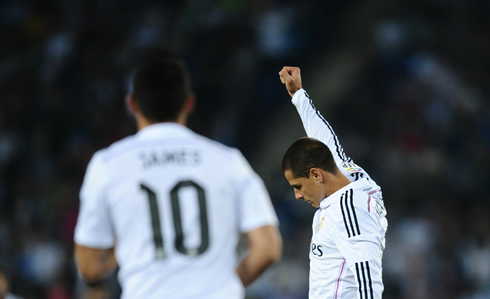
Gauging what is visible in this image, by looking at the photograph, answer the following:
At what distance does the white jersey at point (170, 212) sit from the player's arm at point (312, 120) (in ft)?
6.51

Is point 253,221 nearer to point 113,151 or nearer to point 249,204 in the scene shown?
point 249,204

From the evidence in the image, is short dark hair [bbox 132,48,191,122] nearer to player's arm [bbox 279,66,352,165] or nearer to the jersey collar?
the jersey collar

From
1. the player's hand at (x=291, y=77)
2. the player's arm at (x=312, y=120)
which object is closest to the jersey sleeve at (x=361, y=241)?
the player's arm at (x=312, y=120)

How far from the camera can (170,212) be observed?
2369 millimetres

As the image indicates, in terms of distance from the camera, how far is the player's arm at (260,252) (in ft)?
8.03

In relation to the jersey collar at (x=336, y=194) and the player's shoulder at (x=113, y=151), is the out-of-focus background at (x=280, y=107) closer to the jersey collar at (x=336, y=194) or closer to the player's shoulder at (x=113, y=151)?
the jersey collar at (x=336, y=194)

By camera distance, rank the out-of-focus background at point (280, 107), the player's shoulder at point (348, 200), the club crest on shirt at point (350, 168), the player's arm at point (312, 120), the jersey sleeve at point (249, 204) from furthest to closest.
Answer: the out-of-focus background at point (280, 107) < the player's arm at point (312, 120) < the club crest on shirt at point (350, 168) < the player's shoulder at point (348, 200) < the jersey sleeve at point (249, 204)

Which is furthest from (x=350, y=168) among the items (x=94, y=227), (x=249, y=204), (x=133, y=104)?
(x=94, y=227)

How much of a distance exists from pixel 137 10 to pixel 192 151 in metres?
11.4

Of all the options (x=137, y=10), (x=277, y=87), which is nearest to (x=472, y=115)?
(x=277, y=87)

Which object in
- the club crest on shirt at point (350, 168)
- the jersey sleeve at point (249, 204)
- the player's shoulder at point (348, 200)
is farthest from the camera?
the club crest on shirt at point (350, 168)

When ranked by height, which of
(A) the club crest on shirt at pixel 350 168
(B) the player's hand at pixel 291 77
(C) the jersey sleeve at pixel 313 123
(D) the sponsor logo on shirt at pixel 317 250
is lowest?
(D) the sponsor logo on shirt at pixel 317 250

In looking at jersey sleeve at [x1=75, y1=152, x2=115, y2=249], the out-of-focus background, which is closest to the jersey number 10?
jersey sleeve at [x1=75, y1=152, x2=115, y2=249]

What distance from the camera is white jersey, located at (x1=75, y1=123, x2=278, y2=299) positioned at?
2365 mm
